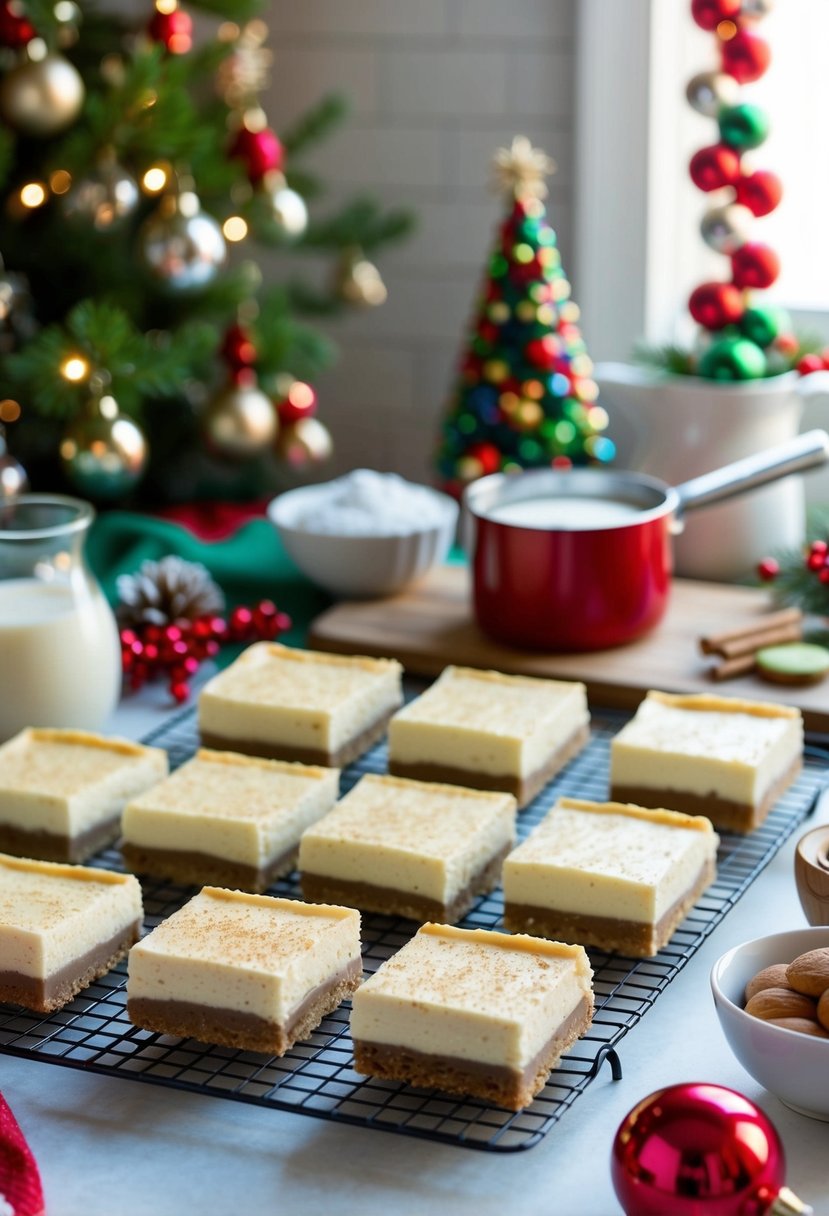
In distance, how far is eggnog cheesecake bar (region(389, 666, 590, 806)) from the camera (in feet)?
5.73

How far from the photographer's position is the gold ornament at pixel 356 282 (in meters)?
2.54

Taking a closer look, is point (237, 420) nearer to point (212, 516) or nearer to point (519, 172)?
point (212, 516)

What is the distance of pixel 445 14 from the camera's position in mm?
2664

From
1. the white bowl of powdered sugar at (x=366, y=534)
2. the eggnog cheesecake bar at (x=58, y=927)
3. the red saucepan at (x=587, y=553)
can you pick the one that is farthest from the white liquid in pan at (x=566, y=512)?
the eggnog cheesecake bar at (x=58, y=927)

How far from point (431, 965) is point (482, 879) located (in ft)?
0.94

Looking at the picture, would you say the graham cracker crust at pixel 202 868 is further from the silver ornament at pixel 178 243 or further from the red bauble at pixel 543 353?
the red bauble at pixel 543 353

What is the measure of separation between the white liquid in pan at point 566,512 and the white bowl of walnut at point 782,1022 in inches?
33.1

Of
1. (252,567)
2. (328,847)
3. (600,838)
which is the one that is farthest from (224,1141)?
(252,567)

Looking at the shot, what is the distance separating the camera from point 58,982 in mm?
1383

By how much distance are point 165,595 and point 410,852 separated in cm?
75

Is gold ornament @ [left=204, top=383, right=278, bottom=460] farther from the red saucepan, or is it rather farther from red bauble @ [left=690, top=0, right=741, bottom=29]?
red bauble @ [left=690, top=0, right=741, bottom=29]

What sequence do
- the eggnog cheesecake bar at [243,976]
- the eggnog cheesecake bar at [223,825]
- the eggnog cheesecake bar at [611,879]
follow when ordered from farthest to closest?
the eggnog cheesecake bar at [223,825] → the eggnog cheesecake bar at [611,879] → the eggnog cheesecake bar at [243,976]

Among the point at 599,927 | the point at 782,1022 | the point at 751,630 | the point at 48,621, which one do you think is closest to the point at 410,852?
the point at 599,927

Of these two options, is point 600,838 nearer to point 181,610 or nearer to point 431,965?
point 431,965
